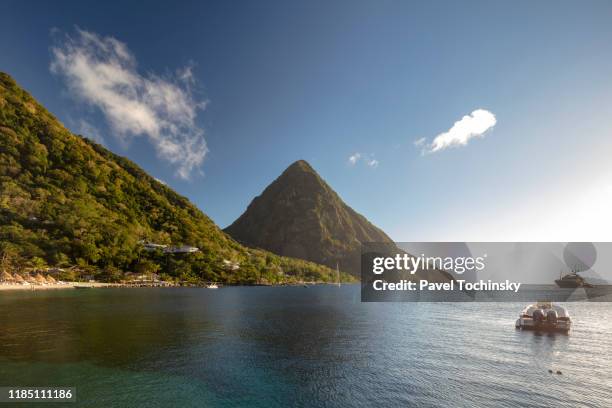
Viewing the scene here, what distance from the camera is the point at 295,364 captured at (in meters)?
40.7

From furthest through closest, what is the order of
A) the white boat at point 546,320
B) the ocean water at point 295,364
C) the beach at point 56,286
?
the beach at point 56,286 < the white boat at point 546,320 < the ocean water at point 295,364

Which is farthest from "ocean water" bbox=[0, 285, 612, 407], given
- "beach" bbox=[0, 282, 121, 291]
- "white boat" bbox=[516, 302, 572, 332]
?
"beach" bbox=[0, 282, 121, 291]

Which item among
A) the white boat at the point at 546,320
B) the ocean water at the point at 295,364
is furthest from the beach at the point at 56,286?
the white boat at the point at 546,320

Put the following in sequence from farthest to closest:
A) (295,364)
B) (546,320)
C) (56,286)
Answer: (56,286) < (546,320) < (295,364)

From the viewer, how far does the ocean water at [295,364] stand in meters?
29.9

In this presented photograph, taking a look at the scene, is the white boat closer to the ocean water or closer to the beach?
the ocean water

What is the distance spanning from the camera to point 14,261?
162125mm

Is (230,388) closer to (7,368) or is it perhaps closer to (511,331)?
(7,368)

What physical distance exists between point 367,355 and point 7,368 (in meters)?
46.3

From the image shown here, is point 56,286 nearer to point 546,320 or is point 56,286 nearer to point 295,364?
point 295,364

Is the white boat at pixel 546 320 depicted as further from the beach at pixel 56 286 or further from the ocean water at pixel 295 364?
the beach at pixel 56 286

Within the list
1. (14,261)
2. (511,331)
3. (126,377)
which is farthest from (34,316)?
(14,261)

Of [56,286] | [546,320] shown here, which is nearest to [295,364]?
[546,320]

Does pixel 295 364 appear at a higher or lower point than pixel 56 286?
higher
